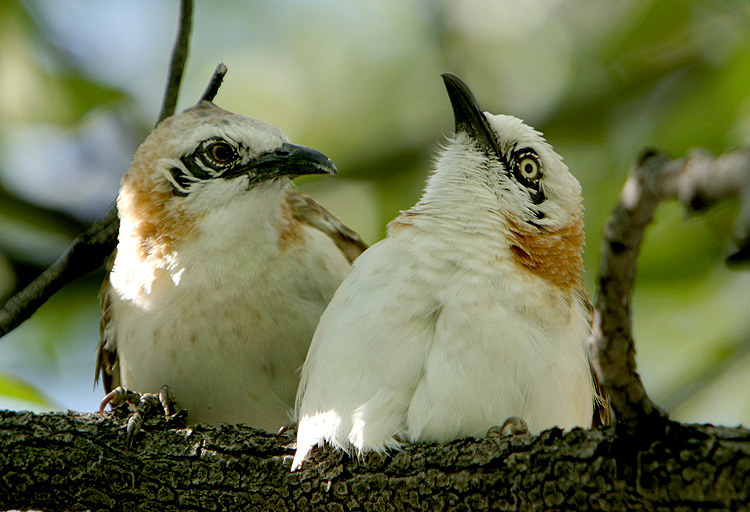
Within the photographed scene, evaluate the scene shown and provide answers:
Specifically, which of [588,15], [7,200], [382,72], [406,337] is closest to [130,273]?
[406,337]

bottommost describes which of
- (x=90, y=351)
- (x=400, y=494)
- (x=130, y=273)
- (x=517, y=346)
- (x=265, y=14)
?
(x=400, y=494)

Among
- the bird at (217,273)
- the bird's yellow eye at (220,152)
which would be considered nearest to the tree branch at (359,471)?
the bird at (217,273)

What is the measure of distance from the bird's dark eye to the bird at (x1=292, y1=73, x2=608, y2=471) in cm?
136

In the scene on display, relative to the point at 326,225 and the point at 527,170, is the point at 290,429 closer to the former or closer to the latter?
the point at 326,225

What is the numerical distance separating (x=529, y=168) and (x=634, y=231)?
2790 millimetres

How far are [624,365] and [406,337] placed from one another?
1630 millimetres

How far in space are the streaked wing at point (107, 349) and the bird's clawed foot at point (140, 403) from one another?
2.11 feet

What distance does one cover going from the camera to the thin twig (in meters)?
4.79

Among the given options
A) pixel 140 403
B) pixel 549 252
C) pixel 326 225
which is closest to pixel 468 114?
pixel 549 252

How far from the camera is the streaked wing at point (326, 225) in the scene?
6.43m

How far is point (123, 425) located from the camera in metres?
4.57

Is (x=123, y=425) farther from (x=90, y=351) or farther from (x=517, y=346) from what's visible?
(x=90, y=351)

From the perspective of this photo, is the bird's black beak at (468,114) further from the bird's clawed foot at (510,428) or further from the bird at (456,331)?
the bird's clawed foot at (510,428)

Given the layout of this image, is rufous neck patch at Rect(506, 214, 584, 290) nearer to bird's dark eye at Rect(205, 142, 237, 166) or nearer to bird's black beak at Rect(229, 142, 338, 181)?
bird's black beak at Rect(229, 142, 338, 181)
